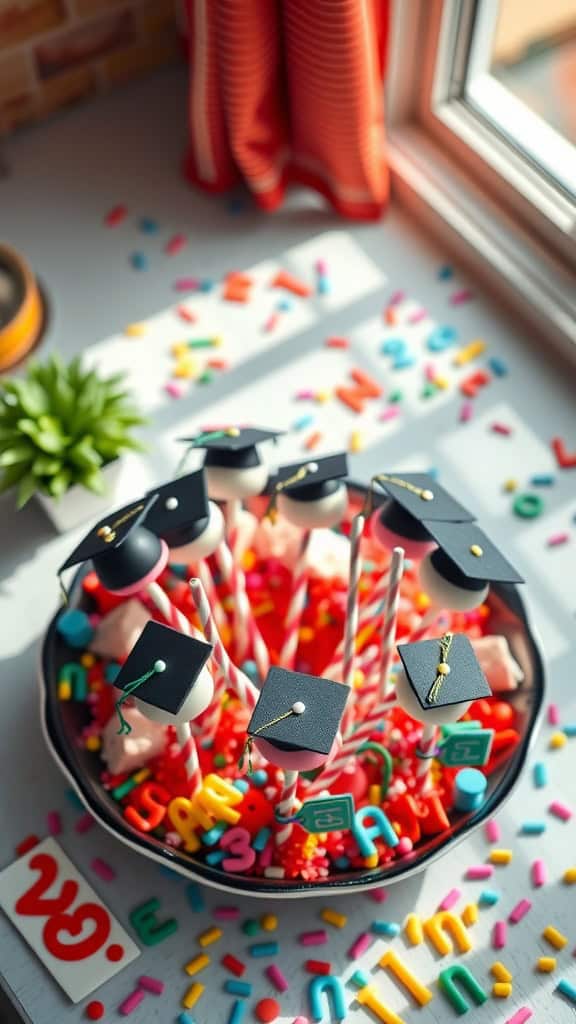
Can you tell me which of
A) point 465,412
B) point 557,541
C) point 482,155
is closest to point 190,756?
point 557,541

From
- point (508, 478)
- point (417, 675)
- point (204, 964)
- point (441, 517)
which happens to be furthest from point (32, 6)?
point (204, 964)

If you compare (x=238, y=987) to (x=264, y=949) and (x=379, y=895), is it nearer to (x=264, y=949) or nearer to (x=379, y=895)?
(x=264, y=949)

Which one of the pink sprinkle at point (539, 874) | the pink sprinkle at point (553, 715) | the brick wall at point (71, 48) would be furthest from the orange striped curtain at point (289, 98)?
the pink sprinkle at point (539, 874)

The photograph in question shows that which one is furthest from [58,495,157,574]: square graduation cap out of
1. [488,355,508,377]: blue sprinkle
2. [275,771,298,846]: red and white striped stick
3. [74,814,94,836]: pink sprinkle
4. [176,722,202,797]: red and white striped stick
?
[488,355,508,377]: blue sprinkle

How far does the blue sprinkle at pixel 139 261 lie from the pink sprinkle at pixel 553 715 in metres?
1.08

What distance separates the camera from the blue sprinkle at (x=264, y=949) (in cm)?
141

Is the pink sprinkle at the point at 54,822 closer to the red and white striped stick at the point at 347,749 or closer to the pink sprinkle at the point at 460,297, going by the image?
the red and white striped stick at the point at 347,749

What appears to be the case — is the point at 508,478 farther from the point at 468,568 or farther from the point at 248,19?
the point at 248,19

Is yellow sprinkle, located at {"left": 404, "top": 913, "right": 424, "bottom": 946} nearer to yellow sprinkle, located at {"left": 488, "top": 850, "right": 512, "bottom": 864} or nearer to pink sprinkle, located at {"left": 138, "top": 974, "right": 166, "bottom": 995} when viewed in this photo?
yellow sprinkle, located at {"left": 488, "top": 850, "right": 512, "bottom": 864}

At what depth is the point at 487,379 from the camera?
1.91 metres

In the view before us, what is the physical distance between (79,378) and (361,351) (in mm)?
520

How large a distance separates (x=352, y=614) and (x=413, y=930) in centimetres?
42

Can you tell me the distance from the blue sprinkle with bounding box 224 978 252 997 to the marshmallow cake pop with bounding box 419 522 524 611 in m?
0.53

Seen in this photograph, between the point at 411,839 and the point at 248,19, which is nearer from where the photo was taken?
the point at 411,839
